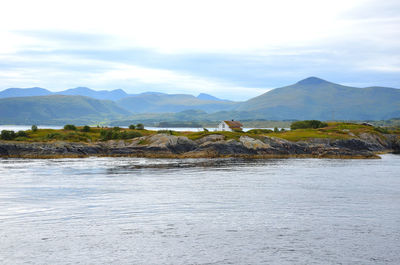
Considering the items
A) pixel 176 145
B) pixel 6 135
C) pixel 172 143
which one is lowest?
pixel 176 145

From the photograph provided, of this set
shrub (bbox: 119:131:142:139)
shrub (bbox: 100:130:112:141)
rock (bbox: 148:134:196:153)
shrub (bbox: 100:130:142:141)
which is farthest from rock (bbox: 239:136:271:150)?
shrub (bbox: 100:130:112:141)

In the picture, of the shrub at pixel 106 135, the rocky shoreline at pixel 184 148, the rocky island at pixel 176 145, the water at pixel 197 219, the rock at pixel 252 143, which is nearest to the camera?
the water at pixel 197 219

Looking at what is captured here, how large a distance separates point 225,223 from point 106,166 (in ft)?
140

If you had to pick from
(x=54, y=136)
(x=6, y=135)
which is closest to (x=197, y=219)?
(x=54, y=136)

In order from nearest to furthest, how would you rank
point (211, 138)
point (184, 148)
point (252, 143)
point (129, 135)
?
1. point (184, 148)
2. point (252, 143)
3. point (211, 138)
4. point (129, 135)

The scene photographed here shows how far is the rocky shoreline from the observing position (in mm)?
88812

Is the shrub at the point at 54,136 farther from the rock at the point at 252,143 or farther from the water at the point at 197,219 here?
the rock at the point at 252,143

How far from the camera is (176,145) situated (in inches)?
3693

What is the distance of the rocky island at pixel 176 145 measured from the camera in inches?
3526

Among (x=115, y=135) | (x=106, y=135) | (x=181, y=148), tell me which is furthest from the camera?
(x=115, y=135)

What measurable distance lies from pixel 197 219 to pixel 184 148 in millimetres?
61608

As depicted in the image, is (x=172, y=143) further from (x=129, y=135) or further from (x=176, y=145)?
(x=129, y=135)

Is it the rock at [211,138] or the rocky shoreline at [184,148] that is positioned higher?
the rock at [211,138]

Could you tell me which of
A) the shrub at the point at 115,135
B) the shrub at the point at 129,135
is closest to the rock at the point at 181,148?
the shrub at the point at 115,135
